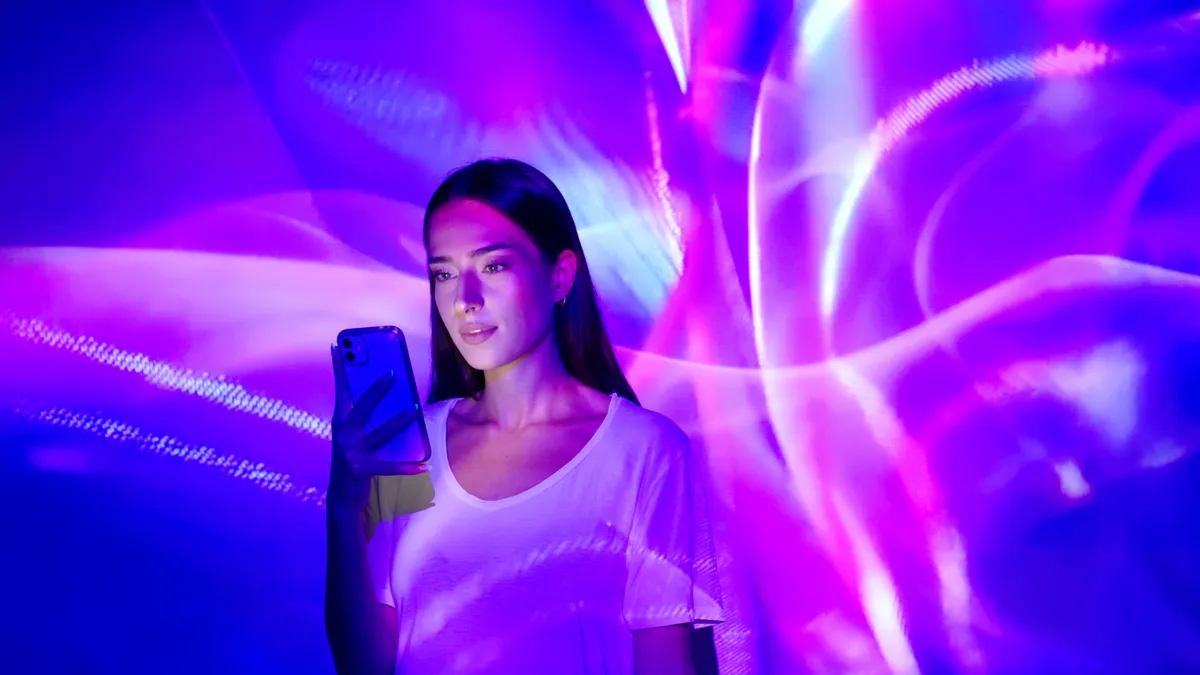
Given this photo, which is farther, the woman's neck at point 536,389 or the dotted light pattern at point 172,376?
the dotted light pattern at point 172,376

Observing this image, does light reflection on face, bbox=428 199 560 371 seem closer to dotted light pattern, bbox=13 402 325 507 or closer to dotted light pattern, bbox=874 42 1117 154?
dotted light pattern, bbox=13 402 325 507

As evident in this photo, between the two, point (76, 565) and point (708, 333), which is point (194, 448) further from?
point (708, 333)

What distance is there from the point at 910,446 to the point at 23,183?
5.38ft

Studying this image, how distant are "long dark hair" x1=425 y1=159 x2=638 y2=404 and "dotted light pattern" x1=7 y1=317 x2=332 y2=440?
1.06ft

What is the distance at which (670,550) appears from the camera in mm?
1433

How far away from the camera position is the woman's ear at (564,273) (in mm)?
1531

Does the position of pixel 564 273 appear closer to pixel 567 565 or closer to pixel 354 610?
pixel 567 565

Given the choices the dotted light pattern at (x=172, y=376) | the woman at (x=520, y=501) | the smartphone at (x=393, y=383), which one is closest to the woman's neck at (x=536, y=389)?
the woman at (x=520, y=501)

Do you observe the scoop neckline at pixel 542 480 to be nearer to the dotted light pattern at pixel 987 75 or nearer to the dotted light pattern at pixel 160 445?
the dotted light pattern at pixel 160 445

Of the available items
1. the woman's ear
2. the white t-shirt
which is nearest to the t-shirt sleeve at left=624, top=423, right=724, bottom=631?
the white t-shirt

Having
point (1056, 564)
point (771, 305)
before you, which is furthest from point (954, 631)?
point (771, 305)

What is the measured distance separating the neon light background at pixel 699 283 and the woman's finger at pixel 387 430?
0.27 m

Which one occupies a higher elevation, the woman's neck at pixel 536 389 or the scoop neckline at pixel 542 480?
the woman's neck at pixel 536 389

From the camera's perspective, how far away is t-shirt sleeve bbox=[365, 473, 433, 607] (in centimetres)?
152
